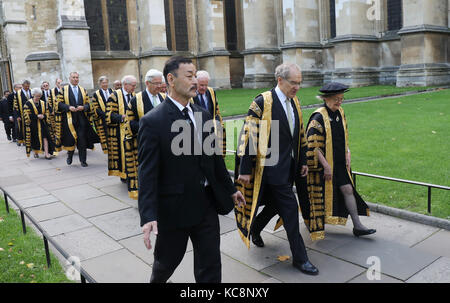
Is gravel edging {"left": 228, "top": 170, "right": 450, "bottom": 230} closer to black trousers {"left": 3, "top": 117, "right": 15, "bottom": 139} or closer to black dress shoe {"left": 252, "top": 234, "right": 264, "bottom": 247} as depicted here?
black dress shoe {"left": 252, "top": 234, "right": 264, "bottom": 247}

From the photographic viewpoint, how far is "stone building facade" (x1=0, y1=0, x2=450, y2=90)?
19.1 metres

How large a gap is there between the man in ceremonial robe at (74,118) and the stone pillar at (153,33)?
15.8 m

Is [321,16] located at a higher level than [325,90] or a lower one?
higher

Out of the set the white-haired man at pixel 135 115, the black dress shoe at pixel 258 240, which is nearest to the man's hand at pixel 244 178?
the black dress shoe at pixel 258 240

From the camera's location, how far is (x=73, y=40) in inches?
893

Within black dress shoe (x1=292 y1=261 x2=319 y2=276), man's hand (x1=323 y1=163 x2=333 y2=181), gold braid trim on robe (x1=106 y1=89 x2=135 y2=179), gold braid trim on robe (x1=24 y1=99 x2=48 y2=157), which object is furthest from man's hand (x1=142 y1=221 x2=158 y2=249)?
gold braid trim on robe (x1=24 y1=99 x2=48 y2=157)

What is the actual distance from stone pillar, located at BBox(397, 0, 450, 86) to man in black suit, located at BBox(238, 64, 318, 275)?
16.3m

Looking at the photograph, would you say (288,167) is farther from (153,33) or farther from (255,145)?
(153,33)

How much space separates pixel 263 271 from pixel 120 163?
4467 millimetres

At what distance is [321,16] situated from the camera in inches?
974

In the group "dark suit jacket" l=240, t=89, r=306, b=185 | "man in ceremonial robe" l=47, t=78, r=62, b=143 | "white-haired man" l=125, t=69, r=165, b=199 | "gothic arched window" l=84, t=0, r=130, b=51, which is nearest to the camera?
"dark suit jacket" l=240, t=89, r=306, b=185

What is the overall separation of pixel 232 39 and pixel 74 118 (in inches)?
886
